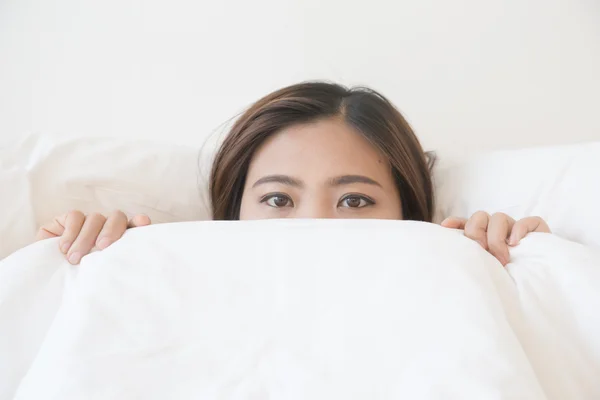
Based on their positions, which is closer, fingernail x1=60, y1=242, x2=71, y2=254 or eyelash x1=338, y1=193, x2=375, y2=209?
fingernail x1=60, y1=242, x2=71, y2=254

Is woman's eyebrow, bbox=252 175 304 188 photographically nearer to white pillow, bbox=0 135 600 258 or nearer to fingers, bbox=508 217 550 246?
white pillow, bbox=0 135 600 258

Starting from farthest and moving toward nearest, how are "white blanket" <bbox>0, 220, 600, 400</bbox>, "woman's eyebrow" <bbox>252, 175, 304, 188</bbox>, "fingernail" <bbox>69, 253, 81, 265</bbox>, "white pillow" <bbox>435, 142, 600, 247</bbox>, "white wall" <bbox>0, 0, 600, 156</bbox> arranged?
"white wall" <bbox>0, 0, 600, 156</bbox>
"woman's eyebrow" <bbox>252, 175, 304, 188</bbox>
"white pillow" <bbox>435, 142, 600, 247</bbox>
"fingernail" <bbox>69, 253, 81, 265</bbox>
"white blanket" <bbox>0, 220, 600, 400</bbox>

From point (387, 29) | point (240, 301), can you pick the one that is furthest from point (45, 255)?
point (387, 29)

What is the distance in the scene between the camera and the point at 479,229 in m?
0.79

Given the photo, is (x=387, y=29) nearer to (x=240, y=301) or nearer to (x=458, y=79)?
(x=458, y=79)

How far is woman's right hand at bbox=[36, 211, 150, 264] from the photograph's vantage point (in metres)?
0.74

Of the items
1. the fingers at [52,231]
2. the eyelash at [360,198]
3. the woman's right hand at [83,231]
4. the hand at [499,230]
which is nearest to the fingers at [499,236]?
the hand at [499,230]

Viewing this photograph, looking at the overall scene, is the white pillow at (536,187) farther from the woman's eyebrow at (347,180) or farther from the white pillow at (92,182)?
the white pillow at (92,182)

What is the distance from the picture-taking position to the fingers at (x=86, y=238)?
0.73 meters

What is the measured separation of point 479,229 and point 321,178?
10.1 inches

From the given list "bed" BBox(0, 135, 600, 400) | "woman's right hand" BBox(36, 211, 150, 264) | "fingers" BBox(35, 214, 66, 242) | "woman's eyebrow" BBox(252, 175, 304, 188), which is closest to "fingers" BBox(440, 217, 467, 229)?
"bed" BBox(0, 135, 600, 400)

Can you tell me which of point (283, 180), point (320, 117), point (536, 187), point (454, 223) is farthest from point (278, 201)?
point (536, 187)

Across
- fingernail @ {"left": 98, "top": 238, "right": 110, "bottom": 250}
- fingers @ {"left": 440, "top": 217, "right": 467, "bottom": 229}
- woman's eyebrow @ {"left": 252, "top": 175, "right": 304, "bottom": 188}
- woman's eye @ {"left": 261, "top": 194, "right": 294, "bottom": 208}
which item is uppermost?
fingers @ {"left": 440, "top": 217, "right": 467, "bottom": 229}

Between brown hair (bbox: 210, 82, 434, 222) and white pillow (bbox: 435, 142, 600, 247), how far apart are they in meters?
0.06
